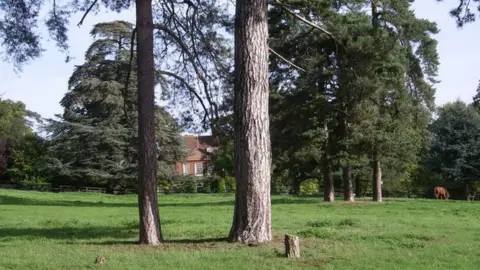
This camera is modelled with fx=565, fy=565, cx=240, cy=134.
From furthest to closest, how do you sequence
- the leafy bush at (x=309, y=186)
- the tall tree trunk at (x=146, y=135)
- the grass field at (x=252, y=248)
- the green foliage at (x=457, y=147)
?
the leafy bush at (x=309, y=186) < the green foliage at (x=457, y=147) < the tall tree trunk at (x=146, y=135) < the grass field at (x=252, y=248)

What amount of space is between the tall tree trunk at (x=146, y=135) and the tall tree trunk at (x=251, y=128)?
1774 mm

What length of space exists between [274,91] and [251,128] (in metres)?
17.9

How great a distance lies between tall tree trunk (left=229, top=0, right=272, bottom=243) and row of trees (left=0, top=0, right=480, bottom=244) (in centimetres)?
2

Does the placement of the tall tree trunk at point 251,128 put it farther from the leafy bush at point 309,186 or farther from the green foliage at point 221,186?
the green foliage at point 221,186

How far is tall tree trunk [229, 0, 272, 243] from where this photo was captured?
1129 centimetres

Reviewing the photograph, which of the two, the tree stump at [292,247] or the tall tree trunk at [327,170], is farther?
Answer: the tall tree trunk at [327,170]

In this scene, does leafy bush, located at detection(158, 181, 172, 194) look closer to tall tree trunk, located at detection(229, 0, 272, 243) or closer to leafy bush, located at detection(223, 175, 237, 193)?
leafy bush, located at detection(223, 175, 237, 193)

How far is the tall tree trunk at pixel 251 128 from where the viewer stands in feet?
37.0

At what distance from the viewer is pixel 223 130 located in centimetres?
1432

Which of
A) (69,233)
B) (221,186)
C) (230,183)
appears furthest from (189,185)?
(69,233)

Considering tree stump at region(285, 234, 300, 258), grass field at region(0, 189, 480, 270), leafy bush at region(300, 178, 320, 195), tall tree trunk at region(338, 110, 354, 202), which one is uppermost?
tall tree trunk at region(338, 110, 354, 202)

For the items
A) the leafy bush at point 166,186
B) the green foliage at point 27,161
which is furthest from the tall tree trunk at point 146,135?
the green foliage at point 27,161

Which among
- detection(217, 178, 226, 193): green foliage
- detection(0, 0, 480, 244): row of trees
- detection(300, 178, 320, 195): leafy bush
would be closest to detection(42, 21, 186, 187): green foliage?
detection(0, 0, 480, 244): row of trees

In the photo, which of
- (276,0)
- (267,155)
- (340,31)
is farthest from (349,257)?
(340,31)
